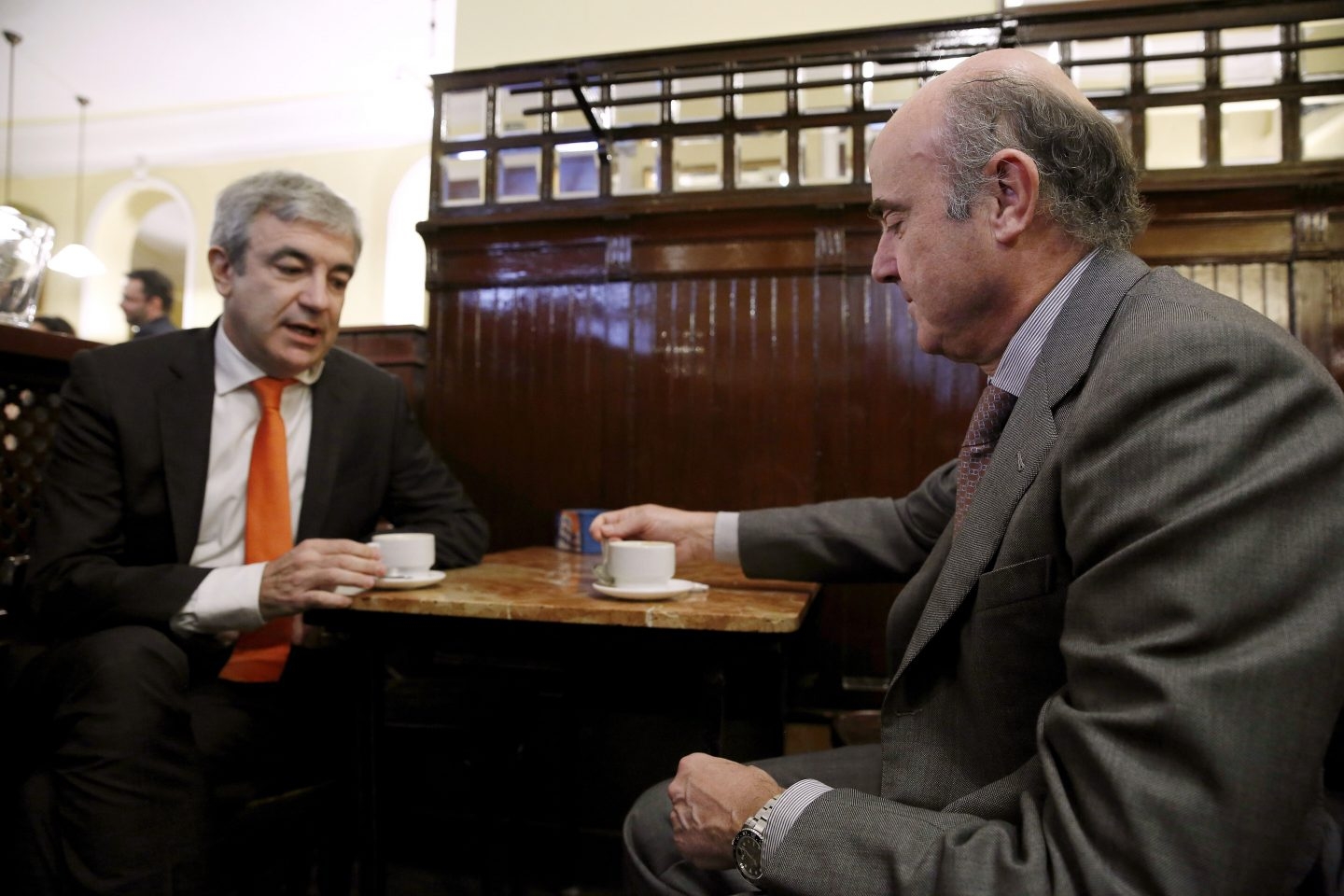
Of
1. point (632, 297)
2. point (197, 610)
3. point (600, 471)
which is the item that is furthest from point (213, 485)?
point (632, 297)

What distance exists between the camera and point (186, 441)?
1606 mm

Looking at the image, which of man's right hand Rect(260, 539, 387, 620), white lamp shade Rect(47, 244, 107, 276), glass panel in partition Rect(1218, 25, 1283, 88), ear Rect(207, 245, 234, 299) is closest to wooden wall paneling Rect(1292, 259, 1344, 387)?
glass panel in partition Rect(1218, 25, 1283, 88)

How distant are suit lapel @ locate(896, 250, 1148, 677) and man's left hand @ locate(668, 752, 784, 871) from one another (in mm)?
210

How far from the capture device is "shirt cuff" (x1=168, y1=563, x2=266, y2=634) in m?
1.39

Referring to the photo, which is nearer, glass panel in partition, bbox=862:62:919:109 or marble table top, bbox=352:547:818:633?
marble table top, bbox=352:547:818:633

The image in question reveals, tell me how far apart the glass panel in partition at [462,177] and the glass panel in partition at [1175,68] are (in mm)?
2273

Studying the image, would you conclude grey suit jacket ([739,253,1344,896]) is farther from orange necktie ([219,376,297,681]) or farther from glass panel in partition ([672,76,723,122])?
glass panel in partition ([672,76,723,122])

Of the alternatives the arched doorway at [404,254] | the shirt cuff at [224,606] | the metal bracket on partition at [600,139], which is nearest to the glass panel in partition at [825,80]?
the metal bracket on partition at [600,139]

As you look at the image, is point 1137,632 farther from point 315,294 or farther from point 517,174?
point 517,174

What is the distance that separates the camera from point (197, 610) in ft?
4.60

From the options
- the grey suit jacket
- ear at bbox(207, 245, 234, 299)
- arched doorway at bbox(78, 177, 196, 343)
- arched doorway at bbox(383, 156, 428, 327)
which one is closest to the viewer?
the grey suit jacket

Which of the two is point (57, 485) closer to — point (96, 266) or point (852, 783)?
point (852, 783)

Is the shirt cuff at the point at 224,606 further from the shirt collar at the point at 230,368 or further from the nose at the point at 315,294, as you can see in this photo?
the nose at the point at 315,294

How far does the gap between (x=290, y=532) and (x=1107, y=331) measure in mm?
1574
